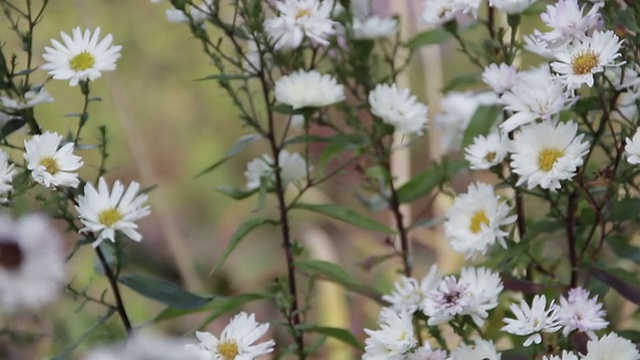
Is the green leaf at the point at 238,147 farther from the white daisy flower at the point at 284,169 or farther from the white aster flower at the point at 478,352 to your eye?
the white aster flower at the point at 478,352

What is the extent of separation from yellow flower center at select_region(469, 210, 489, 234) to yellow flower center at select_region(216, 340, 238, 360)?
0.17 metres

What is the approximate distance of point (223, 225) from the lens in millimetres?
1337

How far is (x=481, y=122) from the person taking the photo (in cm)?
71

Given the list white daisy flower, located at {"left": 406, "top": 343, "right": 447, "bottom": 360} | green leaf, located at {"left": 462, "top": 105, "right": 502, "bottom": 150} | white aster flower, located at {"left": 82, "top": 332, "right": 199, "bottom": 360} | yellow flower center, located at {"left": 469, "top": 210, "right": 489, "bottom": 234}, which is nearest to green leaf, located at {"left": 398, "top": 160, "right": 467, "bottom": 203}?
green leaf, located at {"left": 462, "top": 105, "right": 502, "bottom": 150}

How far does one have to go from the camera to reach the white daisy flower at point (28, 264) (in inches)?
18.9

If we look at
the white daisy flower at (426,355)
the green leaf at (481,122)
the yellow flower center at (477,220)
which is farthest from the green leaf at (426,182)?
the white daisy flower at (426,355)

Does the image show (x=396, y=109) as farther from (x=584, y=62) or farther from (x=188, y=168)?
(x=188, y=168)

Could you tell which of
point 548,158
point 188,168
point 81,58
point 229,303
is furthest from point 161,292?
point 188,168

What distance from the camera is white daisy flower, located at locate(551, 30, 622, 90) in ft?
1.59

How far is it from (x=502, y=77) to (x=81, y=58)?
260 mm

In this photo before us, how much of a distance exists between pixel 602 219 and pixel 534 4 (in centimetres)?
19

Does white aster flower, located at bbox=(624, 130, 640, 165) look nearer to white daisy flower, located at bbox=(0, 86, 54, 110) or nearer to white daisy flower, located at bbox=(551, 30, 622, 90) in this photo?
white daisy flower, located at bbox=(551, 30, 622, 90)

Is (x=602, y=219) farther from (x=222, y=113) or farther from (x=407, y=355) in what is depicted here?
(x=222, y=113)

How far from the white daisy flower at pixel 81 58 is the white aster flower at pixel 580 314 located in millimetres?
292
